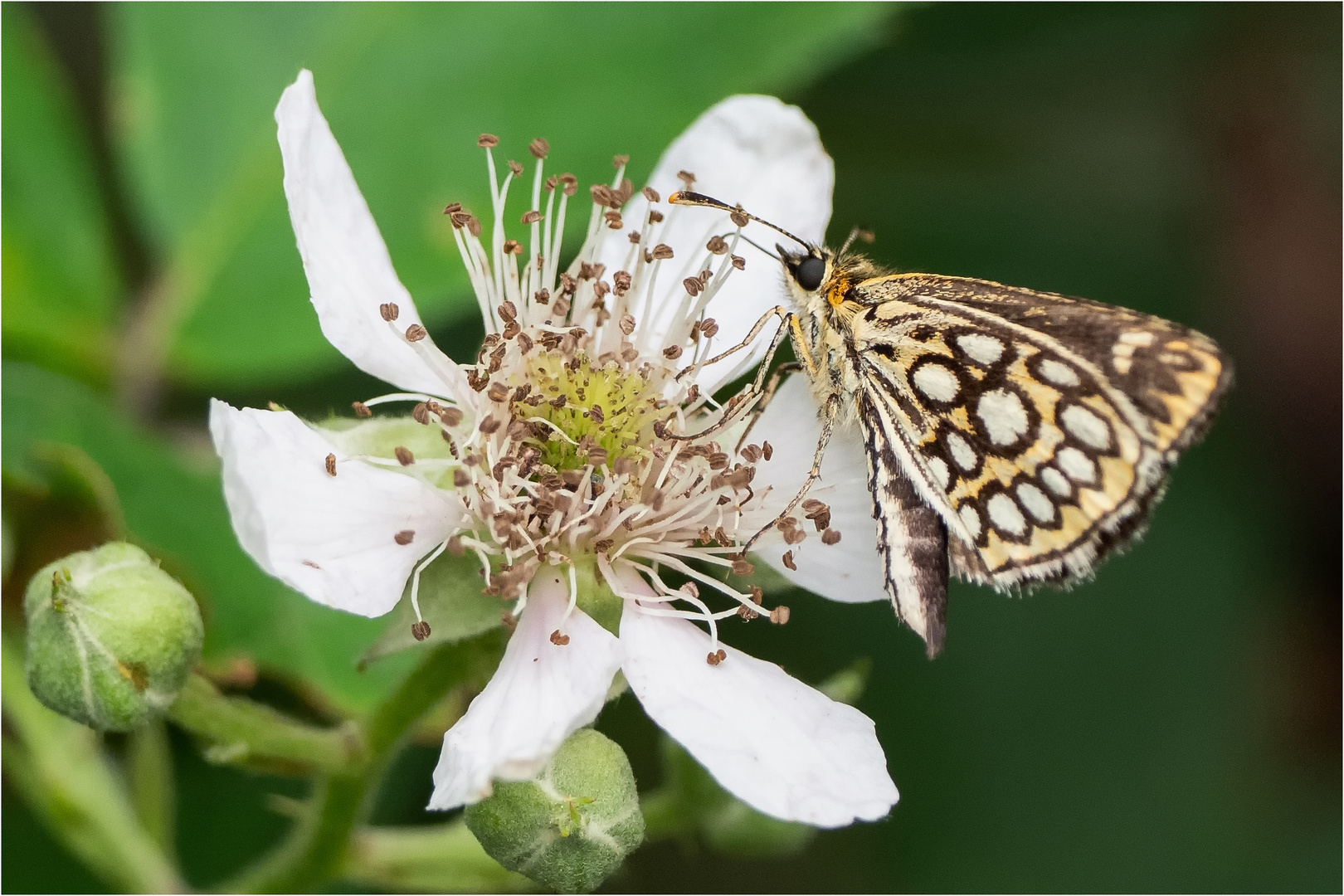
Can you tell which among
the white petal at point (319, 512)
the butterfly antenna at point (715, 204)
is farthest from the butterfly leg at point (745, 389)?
the white petal at point (319, 512)

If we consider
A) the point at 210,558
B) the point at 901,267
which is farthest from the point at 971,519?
the point at 901,267

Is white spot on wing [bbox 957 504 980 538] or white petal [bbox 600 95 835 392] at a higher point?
white petal [bbox 600 95 835 392]

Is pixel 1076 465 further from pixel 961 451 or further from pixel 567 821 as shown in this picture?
pixel 567 821

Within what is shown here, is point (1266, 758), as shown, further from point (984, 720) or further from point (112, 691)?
point (112, 691)

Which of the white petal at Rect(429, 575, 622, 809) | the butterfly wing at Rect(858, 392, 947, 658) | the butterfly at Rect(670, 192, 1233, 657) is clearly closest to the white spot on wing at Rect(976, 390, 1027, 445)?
the butterfly at Rect(670, 192, 1233, 657)

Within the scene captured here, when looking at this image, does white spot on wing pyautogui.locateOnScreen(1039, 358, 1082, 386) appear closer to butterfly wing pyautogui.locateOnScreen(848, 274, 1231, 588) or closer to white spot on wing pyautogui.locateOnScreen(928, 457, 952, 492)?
butterfly wing pyautogui.locateOnScreen(848, 274, 1231, 588)

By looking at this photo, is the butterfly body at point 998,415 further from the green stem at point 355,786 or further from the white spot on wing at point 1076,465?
the green stem at point 355,786

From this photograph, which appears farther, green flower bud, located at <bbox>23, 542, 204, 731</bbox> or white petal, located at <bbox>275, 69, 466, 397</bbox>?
white petal, located at <bbox>275, 69, 466, 397</bbox>

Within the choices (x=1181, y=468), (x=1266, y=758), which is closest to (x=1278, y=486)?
(x=1181, y=468)
